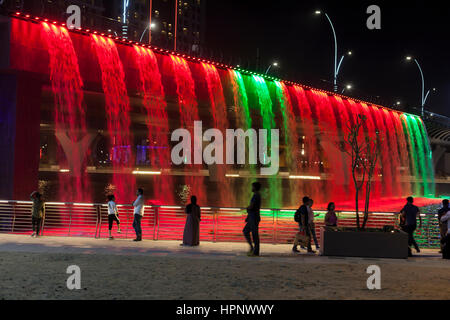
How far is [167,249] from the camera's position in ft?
46.0

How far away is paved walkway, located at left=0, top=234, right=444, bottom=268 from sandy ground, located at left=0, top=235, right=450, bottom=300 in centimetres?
2

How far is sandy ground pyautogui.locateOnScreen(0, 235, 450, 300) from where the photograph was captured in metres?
8.40

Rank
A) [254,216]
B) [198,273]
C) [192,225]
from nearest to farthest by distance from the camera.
→ [198,273] < [254,216] < [192,225]

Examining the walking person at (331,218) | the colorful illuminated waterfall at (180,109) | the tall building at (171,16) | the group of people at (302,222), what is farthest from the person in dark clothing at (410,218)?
the tall building at (171,16)

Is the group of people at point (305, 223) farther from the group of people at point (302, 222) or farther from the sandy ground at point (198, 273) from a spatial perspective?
the sandy ground at point (198, 273)

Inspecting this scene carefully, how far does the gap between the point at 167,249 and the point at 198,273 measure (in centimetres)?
387

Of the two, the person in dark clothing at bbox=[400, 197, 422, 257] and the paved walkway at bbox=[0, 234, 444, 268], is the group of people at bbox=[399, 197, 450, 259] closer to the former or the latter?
the person in dark clothing at bbox=[400, 197, 422, 257]

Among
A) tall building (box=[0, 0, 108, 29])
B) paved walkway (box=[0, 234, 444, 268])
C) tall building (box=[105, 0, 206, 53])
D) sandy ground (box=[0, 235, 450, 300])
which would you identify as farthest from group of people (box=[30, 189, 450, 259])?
tall building (box=[105, 0, 206, 53])

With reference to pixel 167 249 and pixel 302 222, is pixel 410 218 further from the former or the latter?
pixel 167 249

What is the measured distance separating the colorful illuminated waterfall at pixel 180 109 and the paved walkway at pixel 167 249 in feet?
21.9

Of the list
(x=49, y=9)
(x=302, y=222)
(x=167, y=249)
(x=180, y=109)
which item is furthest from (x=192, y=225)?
(x=180, y=109)

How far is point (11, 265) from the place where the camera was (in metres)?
10.7

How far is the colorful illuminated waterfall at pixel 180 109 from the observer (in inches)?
803
